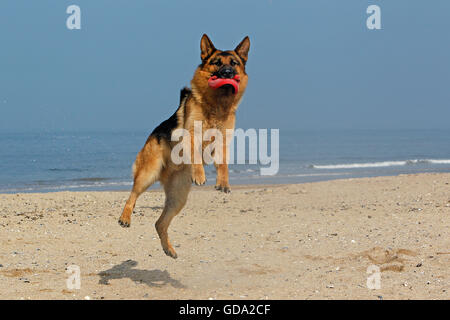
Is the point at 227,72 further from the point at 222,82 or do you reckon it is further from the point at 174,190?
the point at 174,190

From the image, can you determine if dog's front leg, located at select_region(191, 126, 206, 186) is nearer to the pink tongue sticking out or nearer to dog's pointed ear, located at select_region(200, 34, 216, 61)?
the pink tongue sticking out

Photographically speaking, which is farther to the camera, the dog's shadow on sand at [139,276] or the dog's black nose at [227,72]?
the dog's shadow on sand at [139,276]

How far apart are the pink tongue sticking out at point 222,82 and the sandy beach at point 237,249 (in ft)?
8.46

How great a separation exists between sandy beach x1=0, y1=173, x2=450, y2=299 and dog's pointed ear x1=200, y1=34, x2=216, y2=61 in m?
2.87

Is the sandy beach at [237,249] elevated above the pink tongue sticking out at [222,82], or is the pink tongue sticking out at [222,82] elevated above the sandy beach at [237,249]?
the pink tongue sticking out at [222,82]

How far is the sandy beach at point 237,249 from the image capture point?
6172mm

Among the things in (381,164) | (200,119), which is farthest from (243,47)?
(381,164)

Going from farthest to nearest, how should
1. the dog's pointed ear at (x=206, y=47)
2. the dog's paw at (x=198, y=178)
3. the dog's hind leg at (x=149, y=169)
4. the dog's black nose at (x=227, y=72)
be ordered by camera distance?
the dog's hind leg at (x=149, y=169), the dog's pointed ear at (x=206, y=47), the dog's paw at (x=198, y=178), the dog's black nose at (x=227, y=72)

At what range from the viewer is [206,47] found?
190 inches

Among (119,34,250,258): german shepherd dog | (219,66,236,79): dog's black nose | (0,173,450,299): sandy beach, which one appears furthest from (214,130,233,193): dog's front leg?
(0,173,450,299): sandy beach

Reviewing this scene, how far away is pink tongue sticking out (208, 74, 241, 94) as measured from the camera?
15.2 feet

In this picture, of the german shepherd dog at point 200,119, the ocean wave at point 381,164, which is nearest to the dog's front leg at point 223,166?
the german shepherd dog at point 200,119

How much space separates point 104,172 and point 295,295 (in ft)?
69.8

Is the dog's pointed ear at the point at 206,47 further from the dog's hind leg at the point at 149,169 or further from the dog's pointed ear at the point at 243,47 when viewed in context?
the dog's hind leg at the point at 149,169
